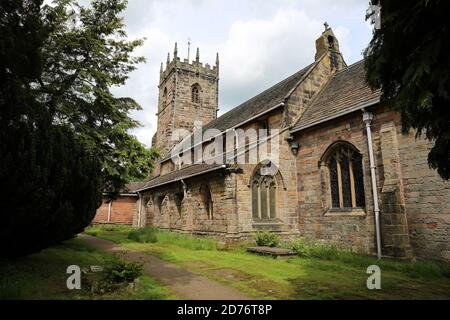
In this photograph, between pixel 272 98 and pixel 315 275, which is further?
pixel 272 98

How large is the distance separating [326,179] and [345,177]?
87cm

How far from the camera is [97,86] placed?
1352 centimetres

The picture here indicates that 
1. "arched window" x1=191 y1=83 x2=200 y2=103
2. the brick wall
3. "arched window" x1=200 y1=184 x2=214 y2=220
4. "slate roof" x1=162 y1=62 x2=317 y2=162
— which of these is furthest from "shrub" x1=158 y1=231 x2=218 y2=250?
"arched window" x1=191 y1=83 x2=200 y2=103

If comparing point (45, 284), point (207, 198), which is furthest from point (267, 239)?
point (45, 284)

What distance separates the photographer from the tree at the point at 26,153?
5496mm

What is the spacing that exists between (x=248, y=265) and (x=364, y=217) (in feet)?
15.6

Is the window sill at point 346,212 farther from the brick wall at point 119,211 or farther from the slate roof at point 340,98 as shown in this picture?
the brick wall at point 119,211

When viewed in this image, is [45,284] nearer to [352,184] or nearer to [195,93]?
[352,184]

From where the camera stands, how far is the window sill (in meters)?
11.0

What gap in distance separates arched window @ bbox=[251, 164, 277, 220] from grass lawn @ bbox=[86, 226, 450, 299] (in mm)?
2292

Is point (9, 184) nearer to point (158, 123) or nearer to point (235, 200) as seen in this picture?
→ point (235, 200)

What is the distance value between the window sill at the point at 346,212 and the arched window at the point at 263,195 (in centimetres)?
249

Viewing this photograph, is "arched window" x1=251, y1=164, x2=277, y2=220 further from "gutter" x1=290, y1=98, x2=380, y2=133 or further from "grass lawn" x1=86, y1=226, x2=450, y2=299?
"gutter" x1=290, y1=98, x2=380, y2=133

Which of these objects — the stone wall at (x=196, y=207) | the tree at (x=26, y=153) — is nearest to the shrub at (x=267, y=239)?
the stone wall at (x=196, y=207)
